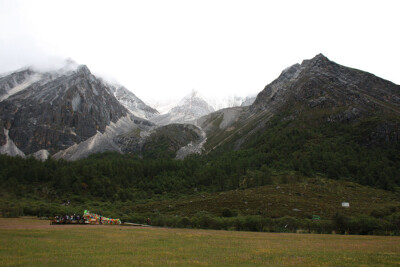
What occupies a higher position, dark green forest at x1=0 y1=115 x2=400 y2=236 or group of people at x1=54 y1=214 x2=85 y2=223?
dark green forest at x1=0 y1=115 x2=400 y2=236

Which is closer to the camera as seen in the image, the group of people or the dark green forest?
the group of people

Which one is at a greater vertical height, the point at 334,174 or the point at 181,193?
the point at 334,174

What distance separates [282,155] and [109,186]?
95207 mm

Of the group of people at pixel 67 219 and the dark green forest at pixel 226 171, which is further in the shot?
the dark green forest at pixel 226 171

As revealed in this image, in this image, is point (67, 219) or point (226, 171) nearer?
point (67, 219)

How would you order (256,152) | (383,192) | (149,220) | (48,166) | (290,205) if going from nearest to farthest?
(149,220) < (290,205) < (383,192) < (48,166) < (256,152)

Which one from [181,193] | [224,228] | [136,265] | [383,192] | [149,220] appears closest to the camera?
[136,265]

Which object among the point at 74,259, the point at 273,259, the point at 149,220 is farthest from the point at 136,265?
the point at 149,220

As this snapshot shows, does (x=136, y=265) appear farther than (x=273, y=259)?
No

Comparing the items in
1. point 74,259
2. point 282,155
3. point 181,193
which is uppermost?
point 282,155

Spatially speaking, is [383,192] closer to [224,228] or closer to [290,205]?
[290,205]

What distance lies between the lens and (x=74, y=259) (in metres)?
20.0

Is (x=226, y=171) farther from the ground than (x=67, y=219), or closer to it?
farther from the ground

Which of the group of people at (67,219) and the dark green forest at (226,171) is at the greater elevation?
the dark green forest at (226,171)
